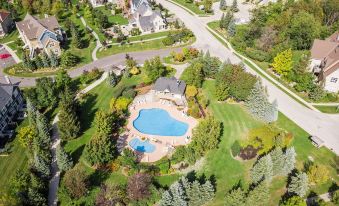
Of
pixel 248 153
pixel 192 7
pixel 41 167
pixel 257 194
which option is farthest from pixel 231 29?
pixel 41 167

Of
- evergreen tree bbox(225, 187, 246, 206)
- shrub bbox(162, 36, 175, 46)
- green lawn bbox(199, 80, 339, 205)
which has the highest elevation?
shrub bbox(162, 36, 175, 46)

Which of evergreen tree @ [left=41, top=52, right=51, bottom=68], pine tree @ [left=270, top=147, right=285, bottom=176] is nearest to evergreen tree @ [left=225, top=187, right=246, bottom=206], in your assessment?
pine tree @ [left=270, top=147, right=285, bottom=176]

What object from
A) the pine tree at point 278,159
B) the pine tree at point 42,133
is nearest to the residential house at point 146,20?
the pine tree at point 42,133

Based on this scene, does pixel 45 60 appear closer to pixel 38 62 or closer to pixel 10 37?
pixel 38 62

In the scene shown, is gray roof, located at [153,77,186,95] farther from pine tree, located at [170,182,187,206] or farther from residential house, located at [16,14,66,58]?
residential house, located at [16,14,66,58]

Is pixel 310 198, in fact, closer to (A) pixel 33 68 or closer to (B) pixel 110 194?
(B) pixel 110 194
